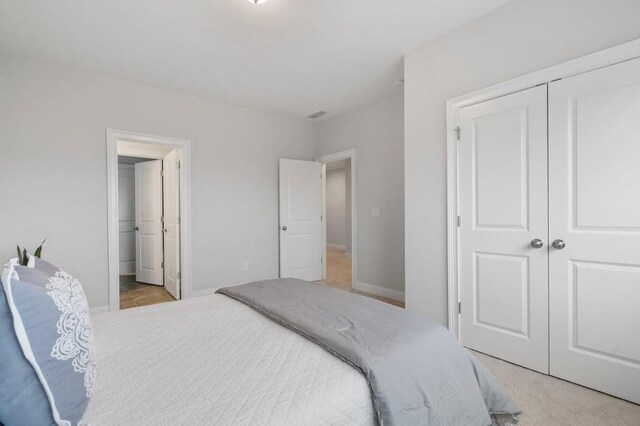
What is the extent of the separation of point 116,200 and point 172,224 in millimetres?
841

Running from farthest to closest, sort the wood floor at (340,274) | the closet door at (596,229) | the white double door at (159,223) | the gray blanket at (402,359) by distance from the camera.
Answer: the wood floor at (340,274) < the white double door at (159,223) < the closet door at (596,229) < the gray blanket at (402,359)

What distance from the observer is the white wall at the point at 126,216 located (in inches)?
221

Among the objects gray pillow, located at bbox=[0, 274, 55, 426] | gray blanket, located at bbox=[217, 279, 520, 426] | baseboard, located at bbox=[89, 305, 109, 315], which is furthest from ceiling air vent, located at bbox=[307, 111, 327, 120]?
gray pillow, located at bbox=[0, 274, 55, 426]

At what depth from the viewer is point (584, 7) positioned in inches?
73.1

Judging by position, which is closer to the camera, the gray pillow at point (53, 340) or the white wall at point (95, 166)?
the gray pillow at point (53, 340)

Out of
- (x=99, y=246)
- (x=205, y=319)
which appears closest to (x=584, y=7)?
(x=205, y=319)

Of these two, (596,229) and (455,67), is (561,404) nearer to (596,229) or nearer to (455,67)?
(596,229)

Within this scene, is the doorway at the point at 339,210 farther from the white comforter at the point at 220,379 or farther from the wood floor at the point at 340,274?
the white comforter at the point at 220,379

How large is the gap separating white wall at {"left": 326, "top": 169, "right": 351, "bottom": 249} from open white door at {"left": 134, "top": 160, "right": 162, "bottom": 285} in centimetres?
485

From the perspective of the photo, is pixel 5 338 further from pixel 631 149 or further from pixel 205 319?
pixel 631 149

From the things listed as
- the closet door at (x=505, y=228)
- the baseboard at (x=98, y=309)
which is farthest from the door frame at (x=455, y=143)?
the baseboard at (x=98, y=309)

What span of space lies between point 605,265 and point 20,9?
14.0 feet

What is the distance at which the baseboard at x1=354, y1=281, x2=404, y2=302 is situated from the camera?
380cm

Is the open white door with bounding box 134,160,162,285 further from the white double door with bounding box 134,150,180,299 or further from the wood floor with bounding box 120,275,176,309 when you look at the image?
the wood floor with bounding box 120,275,176,309
